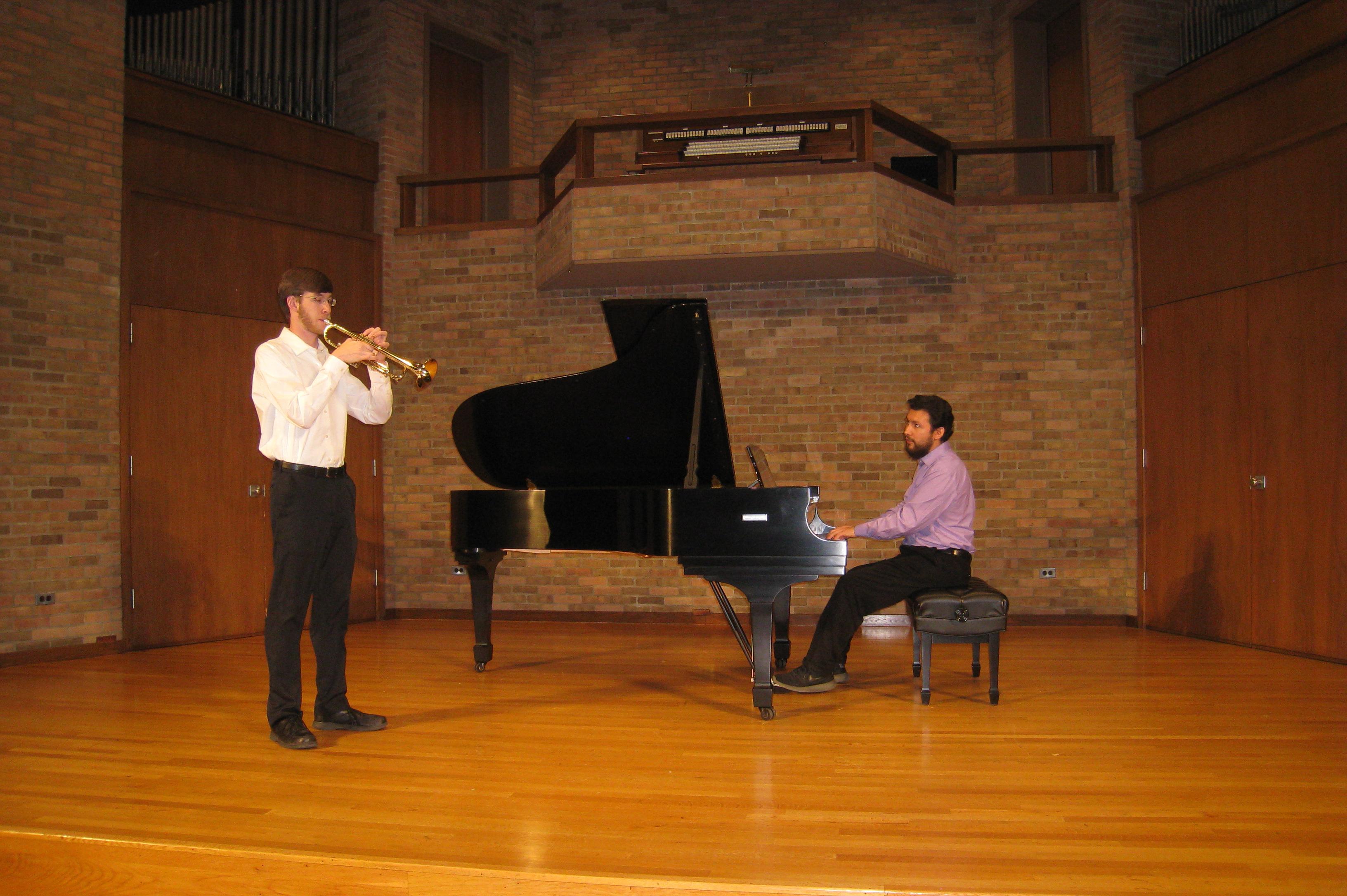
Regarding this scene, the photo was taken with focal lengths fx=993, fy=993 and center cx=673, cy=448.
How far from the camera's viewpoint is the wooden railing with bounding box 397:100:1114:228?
6090mm

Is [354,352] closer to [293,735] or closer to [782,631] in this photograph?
[293,735]

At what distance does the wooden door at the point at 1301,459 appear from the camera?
513cm

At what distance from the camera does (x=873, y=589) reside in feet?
14.1

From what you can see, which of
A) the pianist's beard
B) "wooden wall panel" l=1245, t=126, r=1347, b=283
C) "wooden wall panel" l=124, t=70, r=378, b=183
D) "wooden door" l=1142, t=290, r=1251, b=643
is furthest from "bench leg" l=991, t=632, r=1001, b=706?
"wooden wall panel" l=124, t=70, r=378, b=183

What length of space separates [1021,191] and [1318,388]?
9.37 feet

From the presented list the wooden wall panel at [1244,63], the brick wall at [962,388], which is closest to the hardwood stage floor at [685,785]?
the brick wall at [962,388]

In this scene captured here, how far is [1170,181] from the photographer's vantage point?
623 centimetres

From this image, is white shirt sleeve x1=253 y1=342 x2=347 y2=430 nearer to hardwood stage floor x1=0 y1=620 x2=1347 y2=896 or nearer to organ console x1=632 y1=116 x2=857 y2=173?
hardwood stage floor x1=0 y1=620 x2=1347 y2=896

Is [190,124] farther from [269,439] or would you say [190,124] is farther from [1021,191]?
[1021,191]

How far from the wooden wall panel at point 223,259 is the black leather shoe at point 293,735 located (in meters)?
3.54

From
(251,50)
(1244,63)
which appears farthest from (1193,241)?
(251,50)

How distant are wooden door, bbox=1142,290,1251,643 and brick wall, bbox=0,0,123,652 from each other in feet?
20.8

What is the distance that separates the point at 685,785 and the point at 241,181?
524 centimetres

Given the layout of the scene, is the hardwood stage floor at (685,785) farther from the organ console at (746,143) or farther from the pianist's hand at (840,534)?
the organ console at (746,143)
